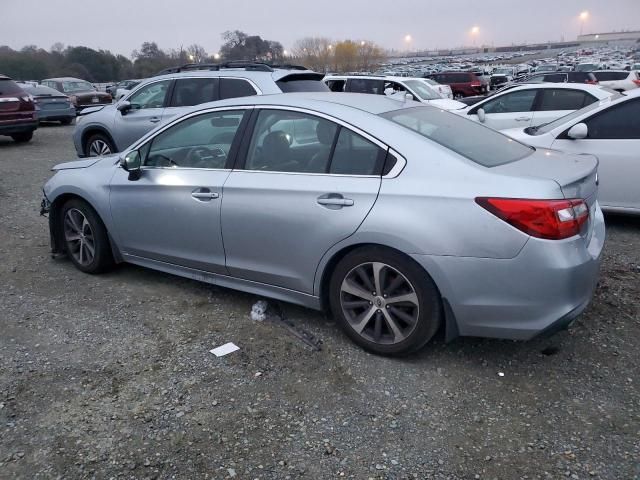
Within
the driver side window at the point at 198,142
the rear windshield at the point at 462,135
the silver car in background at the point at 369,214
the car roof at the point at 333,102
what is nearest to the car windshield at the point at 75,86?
the silver car in background at the point at 369,214

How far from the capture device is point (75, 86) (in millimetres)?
20375

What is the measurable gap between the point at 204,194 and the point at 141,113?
5.25 metres

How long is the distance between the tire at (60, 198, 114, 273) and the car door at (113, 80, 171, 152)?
363 cm

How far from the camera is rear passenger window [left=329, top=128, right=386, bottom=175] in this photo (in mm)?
3346

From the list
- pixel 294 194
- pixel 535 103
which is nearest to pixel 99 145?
pixel 294 194

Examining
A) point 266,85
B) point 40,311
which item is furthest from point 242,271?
point 266,85

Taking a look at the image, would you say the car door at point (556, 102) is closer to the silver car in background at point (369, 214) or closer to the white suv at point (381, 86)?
A: the white suv at point (381, 86)

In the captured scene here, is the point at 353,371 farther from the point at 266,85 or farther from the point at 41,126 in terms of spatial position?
the point at 41,126

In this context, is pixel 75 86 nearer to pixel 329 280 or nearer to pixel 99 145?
pixel 99 145

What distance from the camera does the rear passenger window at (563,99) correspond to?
9398mm

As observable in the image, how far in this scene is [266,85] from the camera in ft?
23.5

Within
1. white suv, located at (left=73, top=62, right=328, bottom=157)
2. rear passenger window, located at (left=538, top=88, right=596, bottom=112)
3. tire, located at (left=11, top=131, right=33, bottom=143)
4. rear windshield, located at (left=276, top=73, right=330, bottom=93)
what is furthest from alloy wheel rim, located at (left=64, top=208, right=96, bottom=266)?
tire, located at (left=11, top=131, right=33, bottom=143)

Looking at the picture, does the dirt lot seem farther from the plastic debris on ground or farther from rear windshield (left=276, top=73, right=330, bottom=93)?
rear windshield (left=276, top=73, right=330, bottom=93)

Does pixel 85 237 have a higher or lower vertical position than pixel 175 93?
lower
